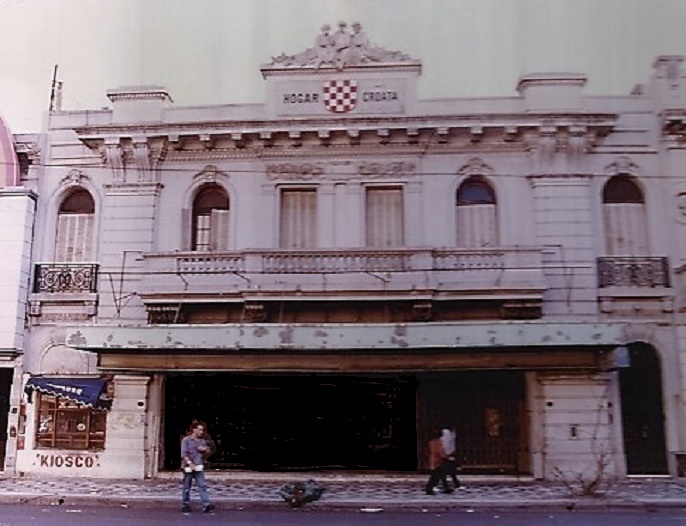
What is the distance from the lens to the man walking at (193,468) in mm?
8767

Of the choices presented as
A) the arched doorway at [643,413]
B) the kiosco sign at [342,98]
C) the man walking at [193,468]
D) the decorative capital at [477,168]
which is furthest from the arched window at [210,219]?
the arched doorway at [643,413]

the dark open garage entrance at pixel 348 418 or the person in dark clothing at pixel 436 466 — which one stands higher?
the dark open garage entrance at pixel 348 418

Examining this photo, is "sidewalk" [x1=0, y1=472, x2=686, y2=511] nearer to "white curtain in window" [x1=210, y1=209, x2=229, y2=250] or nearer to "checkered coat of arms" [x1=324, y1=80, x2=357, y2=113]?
"white curtain in window" [x1=210, y1=209, x2=229, y2=250]

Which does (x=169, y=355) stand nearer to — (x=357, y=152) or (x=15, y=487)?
(x=15, y=487)

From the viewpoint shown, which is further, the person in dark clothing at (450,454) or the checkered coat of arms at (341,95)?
the checkered coat of arms at (341,95)

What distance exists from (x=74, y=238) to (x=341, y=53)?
4.00 m

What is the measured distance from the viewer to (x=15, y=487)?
30.4 ft

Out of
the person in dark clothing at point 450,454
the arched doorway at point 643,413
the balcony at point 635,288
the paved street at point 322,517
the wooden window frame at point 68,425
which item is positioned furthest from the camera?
the wooden window frame at point 68,425

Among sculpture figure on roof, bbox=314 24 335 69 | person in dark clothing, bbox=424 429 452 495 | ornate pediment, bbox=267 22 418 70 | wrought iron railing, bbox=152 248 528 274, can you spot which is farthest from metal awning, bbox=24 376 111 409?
sculpture figure on roof, bbox=314 24 335 69

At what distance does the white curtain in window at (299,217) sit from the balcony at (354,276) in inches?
22.3

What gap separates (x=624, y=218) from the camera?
1039 cm

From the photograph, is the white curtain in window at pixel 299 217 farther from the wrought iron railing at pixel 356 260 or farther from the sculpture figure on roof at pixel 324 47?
the sculpture figure on roof at pixel 324 47

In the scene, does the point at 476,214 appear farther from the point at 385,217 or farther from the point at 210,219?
the point at 210,219

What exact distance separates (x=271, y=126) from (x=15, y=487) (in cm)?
515
